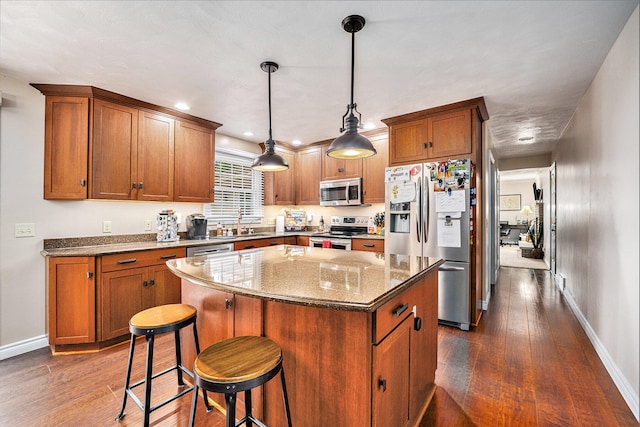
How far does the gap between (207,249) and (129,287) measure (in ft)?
2.81

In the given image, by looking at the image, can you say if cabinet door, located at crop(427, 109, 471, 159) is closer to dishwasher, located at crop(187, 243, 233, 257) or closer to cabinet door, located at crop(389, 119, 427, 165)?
cabinet door, located at crop(389, 119, 427, 165)

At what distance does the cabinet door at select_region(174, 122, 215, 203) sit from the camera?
11.7 feet

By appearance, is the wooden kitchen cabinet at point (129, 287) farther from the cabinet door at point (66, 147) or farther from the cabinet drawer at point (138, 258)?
the cabinet door at point (66, 147)

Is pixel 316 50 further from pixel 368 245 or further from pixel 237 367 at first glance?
pixel 368 245

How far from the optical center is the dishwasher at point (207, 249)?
10.8ft

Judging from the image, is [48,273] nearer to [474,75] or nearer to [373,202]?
[373,202]

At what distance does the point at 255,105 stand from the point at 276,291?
264 centimetres

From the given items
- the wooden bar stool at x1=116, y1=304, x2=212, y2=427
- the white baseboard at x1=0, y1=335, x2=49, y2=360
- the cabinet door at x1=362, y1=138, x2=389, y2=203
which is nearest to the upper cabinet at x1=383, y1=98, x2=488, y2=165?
the cabinet door at x1=362, y1=138, x2=389, y2=203

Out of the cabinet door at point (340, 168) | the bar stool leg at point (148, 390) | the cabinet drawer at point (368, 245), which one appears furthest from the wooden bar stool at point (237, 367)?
the cabinet door at point (340, 168)

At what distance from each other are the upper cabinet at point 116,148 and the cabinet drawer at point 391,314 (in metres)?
3.03

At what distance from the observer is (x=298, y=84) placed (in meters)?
2.78

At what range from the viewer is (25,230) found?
267 cm

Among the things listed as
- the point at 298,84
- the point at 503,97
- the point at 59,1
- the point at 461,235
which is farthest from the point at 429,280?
the point at 59,1

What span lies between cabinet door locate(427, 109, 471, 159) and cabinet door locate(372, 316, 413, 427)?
7.64ft
